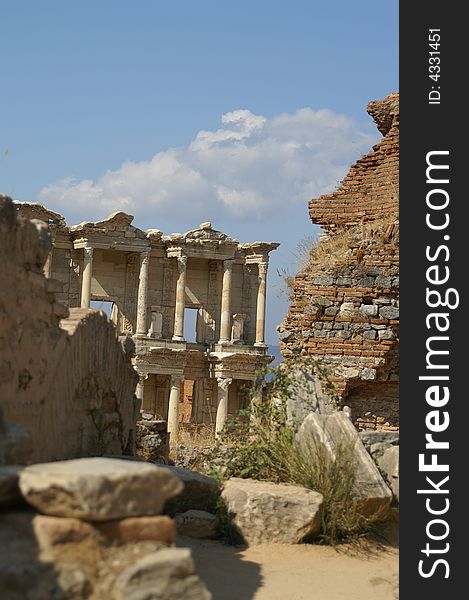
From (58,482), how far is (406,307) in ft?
13.0

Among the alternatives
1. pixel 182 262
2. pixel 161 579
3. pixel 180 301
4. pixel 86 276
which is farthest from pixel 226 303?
pixel 161 579

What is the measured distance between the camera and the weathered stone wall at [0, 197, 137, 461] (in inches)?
234

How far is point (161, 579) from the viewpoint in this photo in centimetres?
366

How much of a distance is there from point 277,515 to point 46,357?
2.33 meters

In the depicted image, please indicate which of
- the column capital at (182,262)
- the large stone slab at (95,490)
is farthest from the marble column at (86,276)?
the large stone slab at (95,490)

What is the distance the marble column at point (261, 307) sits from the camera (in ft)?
138

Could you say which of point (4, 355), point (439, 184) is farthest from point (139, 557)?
point (439, 184)

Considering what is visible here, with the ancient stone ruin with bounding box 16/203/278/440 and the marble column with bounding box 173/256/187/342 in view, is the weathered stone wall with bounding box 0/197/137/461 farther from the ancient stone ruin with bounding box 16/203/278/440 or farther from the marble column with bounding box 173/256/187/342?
the marble column with bounding box 173/256/187/342

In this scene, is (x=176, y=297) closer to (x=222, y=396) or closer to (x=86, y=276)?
(x=86, y=276)

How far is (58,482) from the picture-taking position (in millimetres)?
3621

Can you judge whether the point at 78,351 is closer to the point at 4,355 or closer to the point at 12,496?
the point at 4,355

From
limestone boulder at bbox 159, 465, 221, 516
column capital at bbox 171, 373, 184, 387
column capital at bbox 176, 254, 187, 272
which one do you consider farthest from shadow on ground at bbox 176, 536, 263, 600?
column capital at bbox 176, 254, 187, 272

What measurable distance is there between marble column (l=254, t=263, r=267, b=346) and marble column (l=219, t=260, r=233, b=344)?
147 cm

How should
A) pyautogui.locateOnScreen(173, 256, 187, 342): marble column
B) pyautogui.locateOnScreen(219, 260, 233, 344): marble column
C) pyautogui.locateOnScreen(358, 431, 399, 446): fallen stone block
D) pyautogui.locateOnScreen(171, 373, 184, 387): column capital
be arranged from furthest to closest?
pyautogui.locateOnScreen(219, 260, 233, 344): marble column
pyautogui.locateOnScreen(173, 256, 187, 342): marble column
pyautogui.locateOnScreen(171, 373, 184, 387): column capital
pyautogui.locateOnScreen(358, 431, 399, 446): fallen stone block
